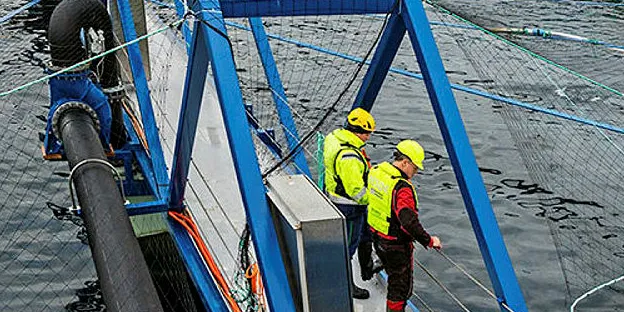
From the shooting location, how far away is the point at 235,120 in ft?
17.8

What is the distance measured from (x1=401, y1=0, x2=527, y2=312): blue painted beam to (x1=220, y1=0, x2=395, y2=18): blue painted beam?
0.36 meters

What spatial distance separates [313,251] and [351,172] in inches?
84.7

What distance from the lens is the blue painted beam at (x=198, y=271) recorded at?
6961 millimetres

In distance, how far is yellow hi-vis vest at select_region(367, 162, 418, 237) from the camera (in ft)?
21.4

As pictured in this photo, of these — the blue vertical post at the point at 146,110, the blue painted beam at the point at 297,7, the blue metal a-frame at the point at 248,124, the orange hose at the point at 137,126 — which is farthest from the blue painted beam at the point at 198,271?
the blue painted beam at the point at 297,7

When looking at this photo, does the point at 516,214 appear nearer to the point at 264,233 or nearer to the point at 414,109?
the point at 414,109

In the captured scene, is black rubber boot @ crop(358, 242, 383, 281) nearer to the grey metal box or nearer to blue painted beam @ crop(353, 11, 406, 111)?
blue painted beam @ crop(353, 11, 406, 111)

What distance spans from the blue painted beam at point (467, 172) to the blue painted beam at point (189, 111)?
1.77 metres

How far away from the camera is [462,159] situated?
5.80 m

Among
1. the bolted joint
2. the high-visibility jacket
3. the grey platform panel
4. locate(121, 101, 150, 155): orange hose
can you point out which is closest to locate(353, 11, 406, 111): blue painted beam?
the high-visibility jacket

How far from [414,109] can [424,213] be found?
538cm

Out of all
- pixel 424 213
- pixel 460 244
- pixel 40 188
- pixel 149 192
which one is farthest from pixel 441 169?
pixel 40 188

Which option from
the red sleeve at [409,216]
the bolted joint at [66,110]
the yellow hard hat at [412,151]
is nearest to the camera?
the red sleeve at [409,216]

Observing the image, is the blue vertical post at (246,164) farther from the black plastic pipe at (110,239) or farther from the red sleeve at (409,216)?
the red sleeve at (409,216)
